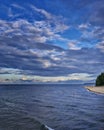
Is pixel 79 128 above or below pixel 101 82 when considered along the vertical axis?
below

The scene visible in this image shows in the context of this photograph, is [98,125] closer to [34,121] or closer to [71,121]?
[71,121]

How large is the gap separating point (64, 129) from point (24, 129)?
5463mm

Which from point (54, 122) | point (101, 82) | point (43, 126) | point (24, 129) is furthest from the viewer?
point (101, 82)

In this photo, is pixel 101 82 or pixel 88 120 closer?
pixel 88 120

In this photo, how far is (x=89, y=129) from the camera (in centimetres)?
3366

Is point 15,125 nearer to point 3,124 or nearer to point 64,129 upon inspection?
point 3,124

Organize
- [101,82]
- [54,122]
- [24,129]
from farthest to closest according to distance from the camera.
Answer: [101,82] < [54,122] < [24,129]

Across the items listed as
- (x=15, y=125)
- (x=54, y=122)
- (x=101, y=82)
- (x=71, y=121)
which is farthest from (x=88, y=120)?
(x=101, y=82)

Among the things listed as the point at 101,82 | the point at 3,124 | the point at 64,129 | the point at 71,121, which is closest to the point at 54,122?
the point at 71,121

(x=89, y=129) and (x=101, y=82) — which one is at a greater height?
(x=101, y=82)

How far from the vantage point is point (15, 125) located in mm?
36156

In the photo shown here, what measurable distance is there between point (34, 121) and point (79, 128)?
27.1ft

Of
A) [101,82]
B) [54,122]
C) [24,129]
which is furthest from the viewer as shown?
[101,82]

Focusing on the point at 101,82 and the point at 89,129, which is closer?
the point at 89,129
